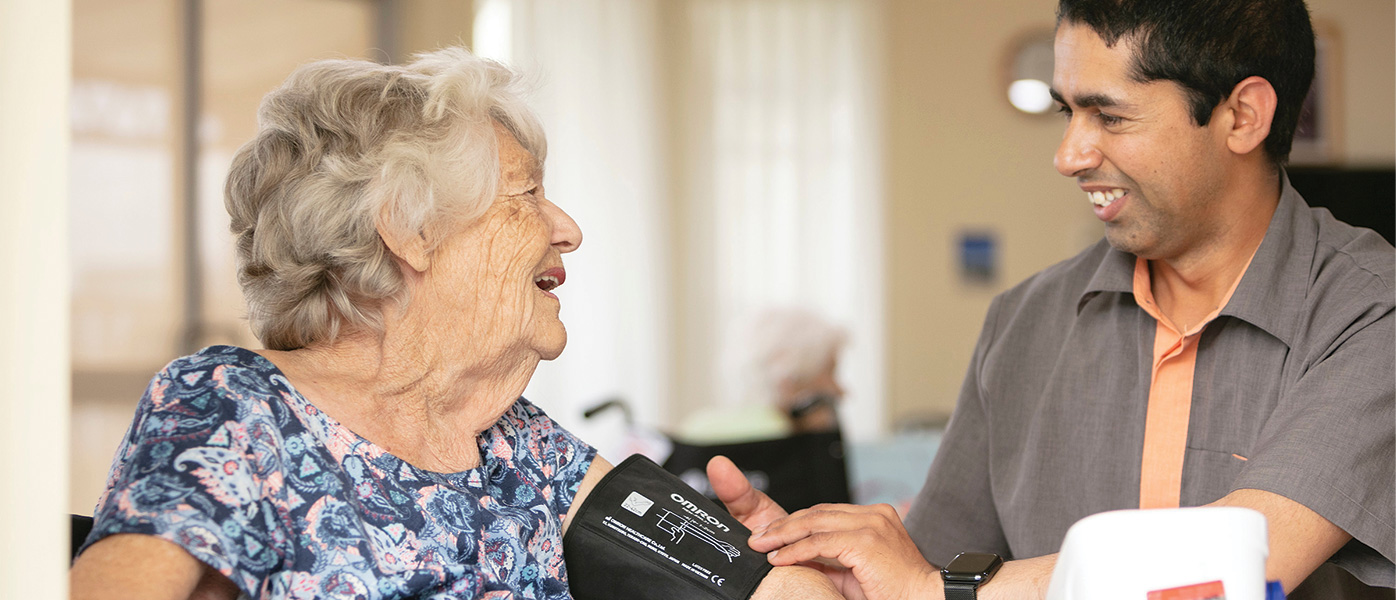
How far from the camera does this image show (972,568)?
136 centimetres

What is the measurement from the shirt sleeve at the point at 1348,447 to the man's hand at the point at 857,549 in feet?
1.33

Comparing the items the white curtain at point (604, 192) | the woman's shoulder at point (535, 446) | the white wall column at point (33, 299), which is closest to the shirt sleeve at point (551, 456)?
the woman's shoulder at point (535, 446)

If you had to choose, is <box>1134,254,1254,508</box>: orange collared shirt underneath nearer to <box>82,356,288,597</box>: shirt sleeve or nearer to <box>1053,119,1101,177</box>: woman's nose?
<box>1053,119,1101,177</box>: woman's nose

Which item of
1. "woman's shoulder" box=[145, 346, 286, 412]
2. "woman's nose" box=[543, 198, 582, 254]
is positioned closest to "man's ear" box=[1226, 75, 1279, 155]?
"woman's nose" box=[543, 198, 582, 254]

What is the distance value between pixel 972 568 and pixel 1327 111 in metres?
4.63

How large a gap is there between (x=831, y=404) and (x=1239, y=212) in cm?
162

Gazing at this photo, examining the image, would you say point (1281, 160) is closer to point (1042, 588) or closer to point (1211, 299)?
point (1211, 299)

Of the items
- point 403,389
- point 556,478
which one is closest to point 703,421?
point 556,478

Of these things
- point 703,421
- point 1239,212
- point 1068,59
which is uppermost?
point 1068,59

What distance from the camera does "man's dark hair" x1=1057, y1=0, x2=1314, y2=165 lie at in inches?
55.7

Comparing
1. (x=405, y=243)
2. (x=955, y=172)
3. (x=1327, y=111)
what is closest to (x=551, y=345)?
(x=405, y=243)

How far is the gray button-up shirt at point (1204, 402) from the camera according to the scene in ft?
4.20

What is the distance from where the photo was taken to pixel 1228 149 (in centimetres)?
146

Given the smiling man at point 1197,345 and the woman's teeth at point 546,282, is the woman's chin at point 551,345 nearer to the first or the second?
the woman's teeth at point 546,282
